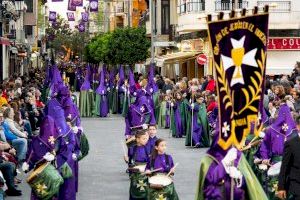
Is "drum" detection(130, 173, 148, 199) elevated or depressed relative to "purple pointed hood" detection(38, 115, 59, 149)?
depressed

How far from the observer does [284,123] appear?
14.8 m

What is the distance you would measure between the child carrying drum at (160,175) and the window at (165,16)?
174ft

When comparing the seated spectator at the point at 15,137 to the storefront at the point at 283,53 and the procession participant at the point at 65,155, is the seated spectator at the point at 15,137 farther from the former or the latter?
the storefront at the point at 283,53

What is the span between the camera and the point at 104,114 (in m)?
41.5

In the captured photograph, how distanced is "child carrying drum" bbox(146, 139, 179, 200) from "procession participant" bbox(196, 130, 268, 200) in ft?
10.4

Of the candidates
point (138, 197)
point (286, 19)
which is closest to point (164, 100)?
point (286, 19)

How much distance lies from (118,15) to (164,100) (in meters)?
85.2

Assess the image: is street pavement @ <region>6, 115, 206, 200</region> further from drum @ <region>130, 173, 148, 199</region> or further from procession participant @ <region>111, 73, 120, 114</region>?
procession participant @ <region>111, 73, 120, 114</region>

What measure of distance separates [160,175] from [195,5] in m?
35.6

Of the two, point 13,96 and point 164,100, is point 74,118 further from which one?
point 164,100

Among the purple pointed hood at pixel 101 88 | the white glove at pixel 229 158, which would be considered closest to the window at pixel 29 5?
the purple pointed hood at pixel 101 88

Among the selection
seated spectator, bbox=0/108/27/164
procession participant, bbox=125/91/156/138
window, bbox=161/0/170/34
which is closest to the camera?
seated spectator, bbox=0/108/27/164

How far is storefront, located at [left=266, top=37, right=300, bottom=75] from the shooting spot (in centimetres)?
4525

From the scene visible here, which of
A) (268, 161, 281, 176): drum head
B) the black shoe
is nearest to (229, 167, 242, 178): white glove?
(268, 161, 281, 176): drum head
